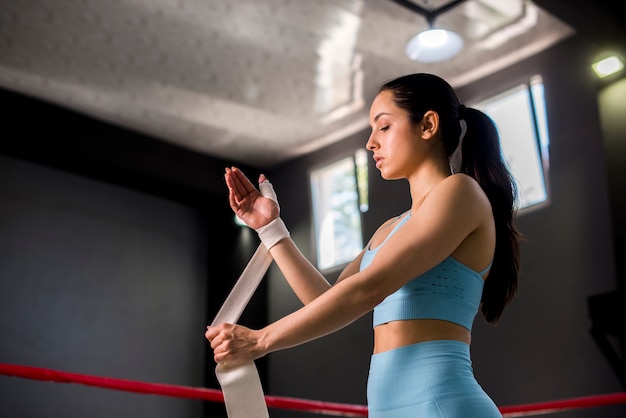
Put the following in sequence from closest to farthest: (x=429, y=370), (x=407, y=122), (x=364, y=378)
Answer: (x=429, y=370) → (x=407, y=122) → (x=364, y=378)

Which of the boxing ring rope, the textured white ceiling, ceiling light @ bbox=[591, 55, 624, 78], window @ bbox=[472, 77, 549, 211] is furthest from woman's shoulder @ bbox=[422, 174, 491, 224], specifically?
ceiling light @ bbox=[591, 55, 624, 78]

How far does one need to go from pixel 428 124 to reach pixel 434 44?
3567 millimetres

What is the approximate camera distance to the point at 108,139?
21.9ft

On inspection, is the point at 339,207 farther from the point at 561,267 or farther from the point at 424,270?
the point at 424,270

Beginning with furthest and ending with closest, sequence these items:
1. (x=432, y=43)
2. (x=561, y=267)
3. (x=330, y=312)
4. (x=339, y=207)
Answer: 1. (x=339, y=207)
2. (x=561, y=267)
3. (x=432, y=43)
4. (x=330, y=312)

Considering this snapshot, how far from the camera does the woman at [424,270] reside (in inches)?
39.8

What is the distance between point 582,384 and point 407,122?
394 cm

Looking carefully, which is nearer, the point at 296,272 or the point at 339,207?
the point at 296,272

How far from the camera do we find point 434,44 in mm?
4613

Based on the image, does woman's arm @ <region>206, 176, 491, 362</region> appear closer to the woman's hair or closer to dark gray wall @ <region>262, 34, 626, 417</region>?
the woman's hair

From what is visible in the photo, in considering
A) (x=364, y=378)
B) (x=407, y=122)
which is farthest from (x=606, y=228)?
(x=407, y=122)

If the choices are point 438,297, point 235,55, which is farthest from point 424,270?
point 235,55

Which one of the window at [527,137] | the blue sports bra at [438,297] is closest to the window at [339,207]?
the window at [527,137]

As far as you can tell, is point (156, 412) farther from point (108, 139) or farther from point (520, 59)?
point (520, 59)
